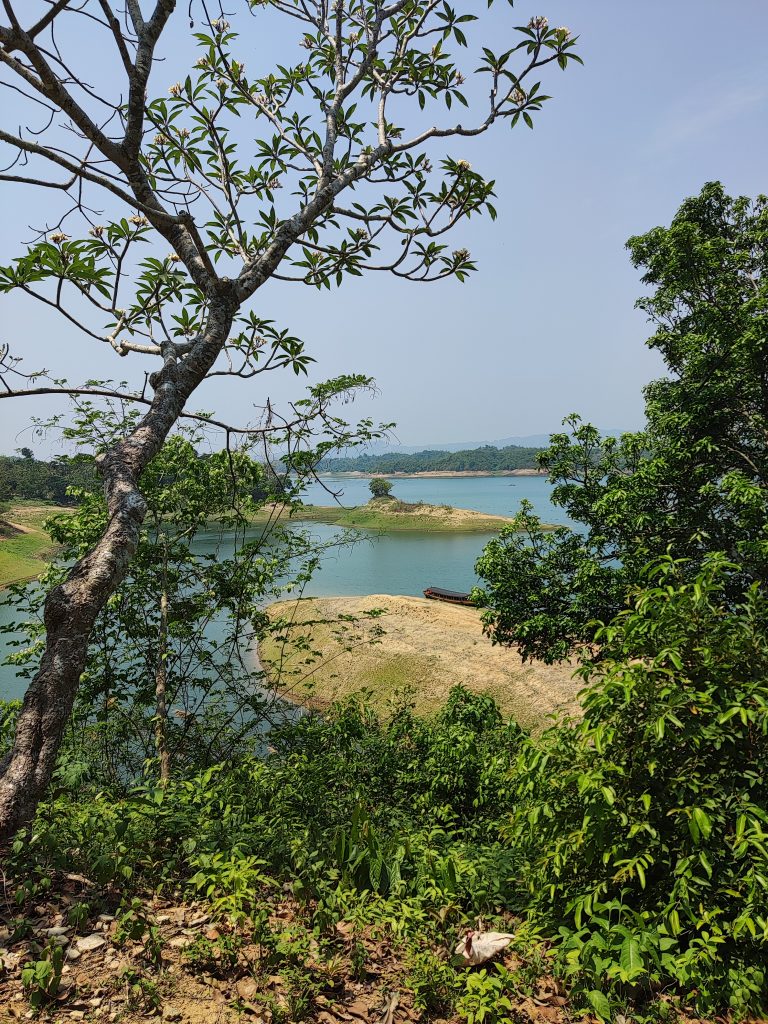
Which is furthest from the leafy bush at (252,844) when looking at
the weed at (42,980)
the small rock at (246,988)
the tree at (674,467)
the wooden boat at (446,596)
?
the wooden boat at (446,596)

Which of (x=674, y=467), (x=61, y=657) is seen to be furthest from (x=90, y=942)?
(x=674, y=467)

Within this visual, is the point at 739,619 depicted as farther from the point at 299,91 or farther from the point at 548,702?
the point at 548,702

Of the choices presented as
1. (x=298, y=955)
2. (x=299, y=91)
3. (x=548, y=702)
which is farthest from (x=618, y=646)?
(x=548, y=702)

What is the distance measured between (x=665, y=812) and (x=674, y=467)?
723 cm

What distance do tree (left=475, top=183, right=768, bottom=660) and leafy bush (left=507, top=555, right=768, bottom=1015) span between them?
18.2 ft

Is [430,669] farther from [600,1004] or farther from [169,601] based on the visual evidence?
[600,1004]

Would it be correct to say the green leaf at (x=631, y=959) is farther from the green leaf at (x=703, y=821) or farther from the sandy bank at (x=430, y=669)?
the sandy bank at (x=430, y=669)

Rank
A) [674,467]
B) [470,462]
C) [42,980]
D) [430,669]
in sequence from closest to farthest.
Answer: [42,980], [674,467], [430,669], [470,462]

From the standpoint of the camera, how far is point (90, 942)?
2508 millimetres

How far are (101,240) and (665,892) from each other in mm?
4487

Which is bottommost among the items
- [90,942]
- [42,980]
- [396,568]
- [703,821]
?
[396,568]

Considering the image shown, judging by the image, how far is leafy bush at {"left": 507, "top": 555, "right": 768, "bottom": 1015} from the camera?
7.86ft

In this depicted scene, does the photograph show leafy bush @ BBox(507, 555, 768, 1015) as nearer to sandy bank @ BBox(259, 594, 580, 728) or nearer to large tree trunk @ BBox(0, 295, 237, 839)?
large tree trunk @ BBox(0, 295, 237, 839)

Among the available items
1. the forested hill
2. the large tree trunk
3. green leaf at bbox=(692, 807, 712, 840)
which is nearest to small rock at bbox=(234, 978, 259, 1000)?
the large tree trunk
